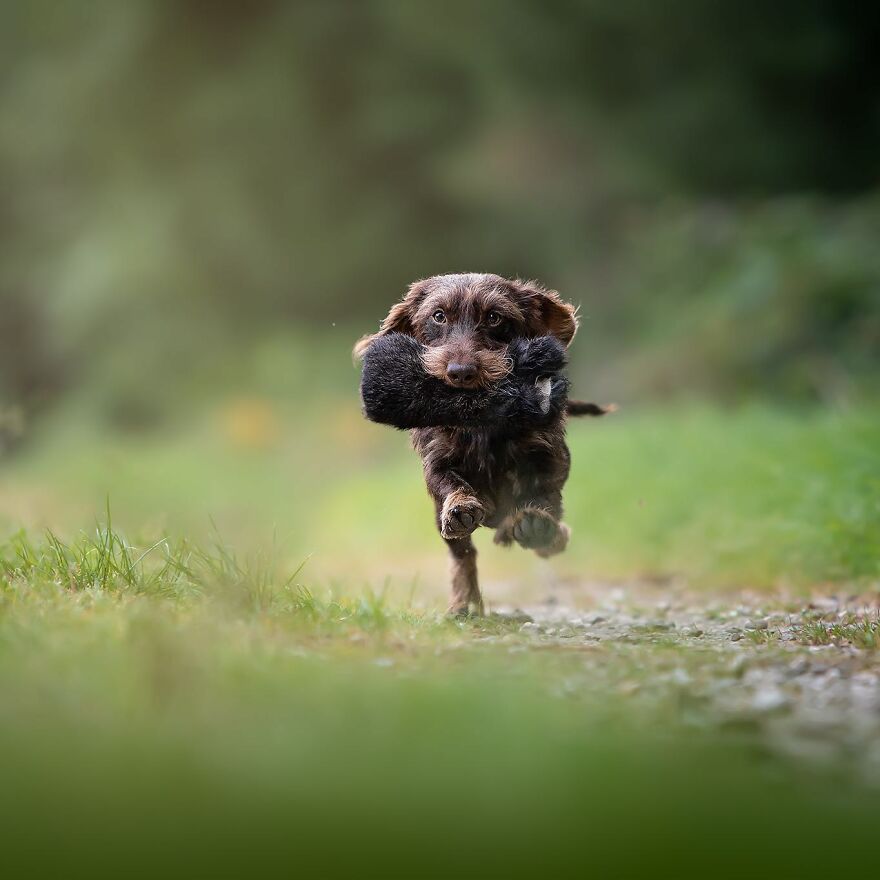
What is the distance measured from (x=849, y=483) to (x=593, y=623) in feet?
10.3

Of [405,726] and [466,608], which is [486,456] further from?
[405,726]

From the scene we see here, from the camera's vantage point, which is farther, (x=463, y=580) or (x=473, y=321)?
(x=463, y=580)

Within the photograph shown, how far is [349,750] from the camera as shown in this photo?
2.94 meters

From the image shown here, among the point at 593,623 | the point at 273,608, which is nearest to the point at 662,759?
the point at 273,608

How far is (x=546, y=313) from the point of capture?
19.4 ft

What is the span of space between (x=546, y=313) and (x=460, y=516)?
4.60 ft

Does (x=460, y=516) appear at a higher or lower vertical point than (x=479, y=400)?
lower

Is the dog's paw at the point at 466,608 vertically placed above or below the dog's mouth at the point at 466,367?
below

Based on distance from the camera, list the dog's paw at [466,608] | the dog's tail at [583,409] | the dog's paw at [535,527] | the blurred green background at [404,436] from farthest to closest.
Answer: the dog's tail at [583,409], the dog's paw at [466,608], the dog's paw at [535,527], the blurred green background at [404,436]

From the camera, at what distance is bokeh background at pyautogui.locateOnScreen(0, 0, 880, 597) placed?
12.5 metres

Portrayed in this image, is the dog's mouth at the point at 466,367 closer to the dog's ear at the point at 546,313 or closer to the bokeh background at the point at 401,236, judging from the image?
the dog's ear at the point at 546,313

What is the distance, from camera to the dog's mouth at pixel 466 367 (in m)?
5.02

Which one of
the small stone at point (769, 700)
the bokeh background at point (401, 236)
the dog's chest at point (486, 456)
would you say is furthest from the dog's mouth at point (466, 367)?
the bokeh background at point (401, 236)

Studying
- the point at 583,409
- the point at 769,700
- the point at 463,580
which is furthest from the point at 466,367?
the point at 769,700
